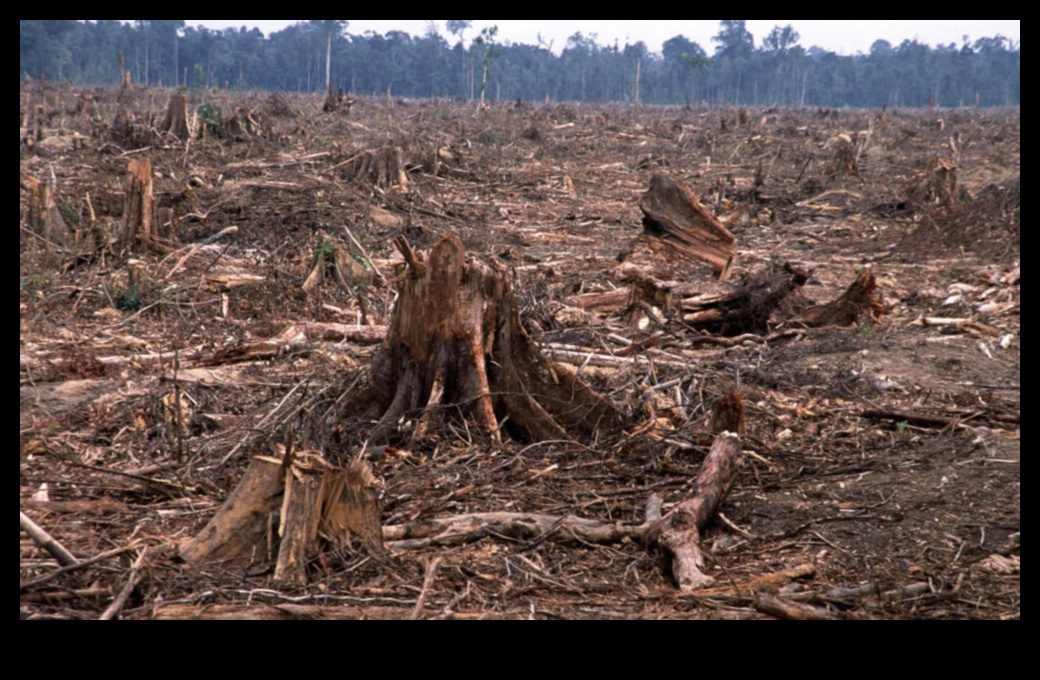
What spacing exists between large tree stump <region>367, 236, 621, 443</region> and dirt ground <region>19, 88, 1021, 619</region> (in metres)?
0.17

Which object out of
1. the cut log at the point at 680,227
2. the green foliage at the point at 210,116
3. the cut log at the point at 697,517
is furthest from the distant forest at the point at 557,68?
the cut log at the point at 697,517

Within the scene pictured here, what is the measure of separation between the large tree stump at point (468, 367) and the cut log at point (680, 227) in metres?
6.17

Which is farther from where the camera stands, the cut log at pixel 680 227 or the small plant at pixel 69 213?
the cut log at pixel 680 227

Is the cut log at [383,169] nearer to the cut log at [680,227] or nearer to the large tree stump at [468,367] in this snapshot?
the cut log at [680,227]

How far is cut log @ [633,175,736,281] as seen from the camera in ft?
35.8

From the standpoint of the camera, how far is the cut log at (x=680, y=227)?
10.9 meters

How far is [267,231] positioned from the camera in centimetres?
1076

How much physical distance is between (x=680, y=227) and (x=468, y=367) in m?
6.80

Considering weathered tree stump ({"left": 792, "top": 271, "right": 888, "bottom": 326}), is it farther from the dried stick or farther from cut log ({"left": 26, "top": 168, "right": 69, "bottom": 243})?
cut log ({"left": 26, "top": 168, "right": 69, "bottom": 243})

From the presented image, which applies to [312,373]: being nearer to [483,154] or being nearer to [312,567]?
[312,567]

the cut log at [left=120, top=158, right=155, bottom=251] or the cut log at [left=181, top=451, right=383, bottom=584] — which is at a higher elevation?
the cut log at [left=120, top=158, right=155, bottom=251]

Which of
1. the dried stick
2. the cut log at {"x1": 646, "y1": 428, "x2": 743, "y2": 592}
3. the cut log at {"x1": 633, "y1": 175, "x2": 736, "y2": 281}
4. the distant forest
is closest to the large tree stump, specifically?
the cut log at {"x1": 646, "y1": 428, "x2": 743, "y2": 592}

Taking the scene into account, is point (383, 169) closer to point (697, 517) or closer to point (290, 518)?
point (697, 517)

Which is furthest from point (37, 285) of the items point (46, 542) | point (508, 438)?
point (46, 542)
